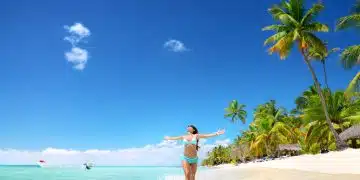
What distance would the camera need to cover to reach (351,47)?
1939cm

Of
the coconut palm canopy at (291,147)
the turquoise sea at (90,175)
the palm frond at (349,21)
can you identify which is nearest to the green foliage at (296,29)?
the palm frond at (349,21)

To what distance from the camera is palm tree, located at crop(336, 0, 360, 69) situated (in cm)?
1920

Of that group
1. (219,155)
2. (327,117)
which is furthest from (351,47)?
(219,155)

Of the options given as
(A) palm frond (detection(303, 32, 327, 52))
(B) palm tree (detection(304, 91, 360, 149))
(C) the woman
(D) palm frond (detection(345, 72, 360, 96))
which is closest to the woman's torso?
(C) the woman

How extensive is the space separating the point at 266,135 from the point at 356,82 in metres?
29.3

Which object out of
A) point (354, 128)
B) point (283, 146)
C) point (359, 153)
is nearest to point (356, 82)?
point (359, 153)

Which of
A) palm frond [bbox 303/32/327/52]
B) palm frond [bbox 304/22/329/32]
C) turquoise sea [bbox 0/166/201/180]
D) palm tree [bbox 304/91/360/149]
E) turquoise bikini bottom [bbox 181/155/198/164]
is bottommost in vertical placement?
turquoise sea [bbox 0/166/201/180]

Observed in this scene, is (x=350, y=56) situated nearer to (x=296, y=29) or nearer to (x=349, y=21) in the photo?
(x=349, y=21)

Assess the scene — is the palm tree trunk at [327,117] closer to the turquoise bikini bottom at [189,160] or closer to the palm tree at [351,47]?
the palm tree at [351,47]

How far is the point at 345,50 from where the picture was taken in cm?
1953

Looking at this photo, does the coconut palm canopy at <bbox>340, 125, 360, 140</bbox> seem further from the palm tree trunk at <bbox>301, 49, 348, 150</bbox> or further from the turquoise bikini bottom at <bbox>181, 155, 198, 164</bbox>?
the turquoise bikini bottom at <bbox>181, 155, 198, 164</bbox>

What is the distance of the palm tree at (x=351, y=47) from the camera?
19.2 metres

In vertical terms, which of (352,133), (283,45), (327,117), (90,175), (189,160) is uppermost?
(283,45)

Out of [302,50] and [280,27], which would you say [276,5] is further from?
[302,50]
